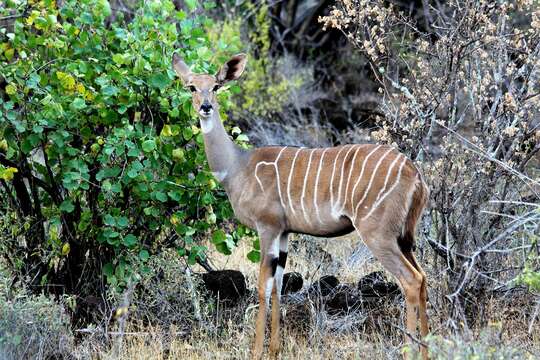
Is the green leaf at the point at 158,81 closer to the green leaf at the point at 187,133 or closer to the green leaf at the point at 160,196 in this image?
the green leaf at the point at 187,133

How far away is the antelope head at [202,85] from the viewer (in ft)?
A: 17.1

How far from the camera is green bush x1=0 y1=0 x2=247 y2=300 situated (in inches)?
205

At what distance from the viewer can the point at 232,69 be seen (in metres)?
5.51

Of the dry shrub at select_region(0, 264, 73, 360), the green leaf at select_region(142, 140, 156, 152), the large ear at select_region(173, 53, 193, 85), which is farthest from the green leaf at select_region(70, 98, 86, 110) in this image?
the dry shrub at select_region(0, 264, 73, 360)

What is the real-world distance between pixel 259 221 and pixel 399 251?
0.87 m

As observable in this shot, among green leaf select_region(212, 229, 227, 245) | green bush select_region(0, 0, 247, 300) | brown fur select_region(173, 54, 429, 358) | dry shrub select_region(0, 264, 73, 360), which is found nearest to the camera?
brown fur select_region(173, 54, 429, 358)

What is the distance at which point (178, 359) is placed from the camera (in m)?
5.07

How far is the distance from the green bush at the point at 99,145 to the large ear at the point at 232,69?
0.32 ft

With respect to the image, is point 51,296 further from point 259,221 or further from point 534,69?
point 534,69

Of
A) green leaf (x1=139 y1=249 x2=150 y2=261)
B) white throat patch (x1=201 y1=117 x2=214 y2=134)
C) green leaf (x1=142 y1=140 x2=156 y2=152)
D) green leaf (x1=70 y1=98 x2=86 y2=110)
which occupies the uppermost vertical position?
green leaf (x1=70 y1=98 x2=86 y2=110)

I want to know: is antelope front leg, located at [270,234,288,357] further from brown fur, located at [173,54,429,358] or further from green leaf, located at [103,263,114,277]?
green leaf, located at [103,263,114,277]

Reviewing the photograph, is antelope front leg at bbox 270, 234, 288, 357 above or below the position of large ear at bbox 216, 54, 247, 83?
below

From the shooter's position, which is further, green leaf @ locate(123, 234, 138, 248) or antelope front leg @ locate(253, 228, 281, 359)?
green leaf @ locate(123, 234, 138, 248)

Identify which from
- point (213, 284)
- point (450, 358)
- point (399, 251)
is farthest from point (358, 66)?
point (450, 358)
